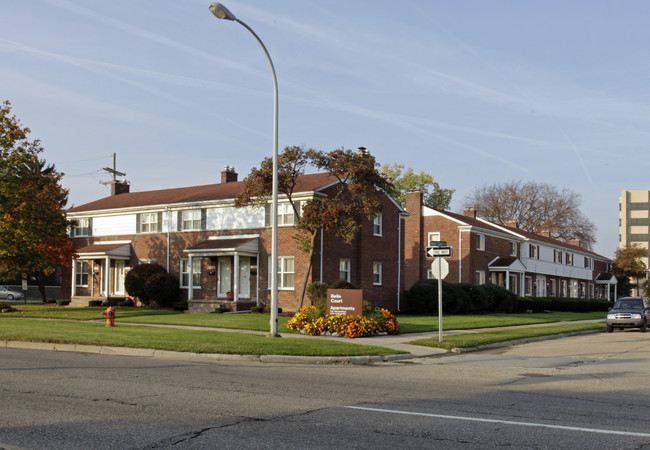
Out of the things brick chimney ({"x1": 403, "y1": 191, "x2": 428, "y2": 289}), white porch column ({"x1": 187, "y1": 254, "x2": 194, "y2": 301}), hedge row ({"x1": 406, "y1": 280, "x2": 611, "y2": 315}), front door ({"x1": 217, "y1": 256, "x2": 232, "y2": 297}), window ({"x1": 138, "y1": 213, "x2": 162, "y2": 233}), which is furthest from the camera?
brick chimney ({"x1": 403, "y1": 191, "x2": 428, "y2": 289})

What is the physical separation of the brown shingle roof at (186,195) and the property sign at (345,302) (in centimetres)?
1062

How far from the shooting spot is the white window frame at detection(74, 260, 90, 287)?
4181cm

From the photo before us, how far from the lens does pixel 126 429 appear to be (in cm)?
738

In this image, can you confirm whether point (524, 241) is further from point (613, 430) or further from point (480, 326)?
point (613, 430)

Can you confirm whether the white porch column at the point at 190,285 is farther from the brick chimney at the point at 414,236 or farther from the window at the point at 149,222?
the brick chimney at the point at 414,236

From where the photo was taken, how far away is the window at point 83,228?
4259cm

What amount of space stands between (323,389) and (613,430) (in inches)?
179

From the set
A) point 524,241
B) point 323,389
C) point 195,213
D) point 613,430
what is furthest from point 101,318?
point 524,241

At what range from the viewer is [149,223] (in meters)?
39.6

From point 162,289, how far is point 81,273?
9.23 meters

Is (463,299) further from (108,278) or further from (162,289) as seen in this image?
(108,278)

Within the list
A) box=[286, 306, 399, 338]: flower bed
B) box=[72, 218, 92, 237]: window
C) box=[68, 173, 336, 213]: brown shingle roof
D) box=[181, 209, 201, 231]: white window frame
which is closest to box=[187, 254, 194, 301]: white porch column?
Result: box=[181, 209, 201, 231]: white window frame

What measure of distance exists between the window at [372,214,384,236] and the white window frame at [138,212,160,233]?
43.6 ft

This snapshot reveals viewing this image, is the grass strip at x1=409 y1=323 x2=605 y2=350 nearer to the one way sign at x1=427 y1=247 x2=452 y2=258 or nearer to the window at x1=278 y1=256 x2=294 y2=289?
the one way sign at x1=427 y1=247 x2=452 y2=258
